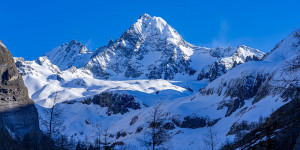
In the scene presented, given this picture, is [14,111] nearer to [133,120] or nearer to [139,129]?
[139,129]

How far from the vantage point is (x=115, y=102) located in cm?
17850

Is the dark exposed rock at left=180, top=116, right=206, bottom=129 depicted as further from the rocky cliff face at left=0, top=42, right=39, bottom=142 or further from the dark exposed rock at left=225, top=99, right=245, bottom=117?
the rocky cliff face at left=0, top=42, right=39, bottom=142

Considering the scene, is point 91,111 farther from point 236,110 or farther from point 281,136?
point 281,136

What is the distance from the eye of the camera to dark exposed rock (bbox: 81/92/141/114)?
174 metres

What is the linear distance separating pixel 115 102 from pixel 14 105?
121944mm

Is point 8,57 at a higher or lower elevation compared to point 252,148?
higher

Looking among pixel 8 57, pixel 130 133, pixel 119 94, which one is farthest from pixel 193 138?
pixel 119 94

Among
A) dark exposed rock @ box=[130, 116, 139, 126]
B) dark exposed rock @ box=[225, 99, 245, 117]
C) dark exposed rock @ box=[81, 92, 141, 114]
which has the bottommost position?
dark exposed rock @ box=[225, 99, 245, 117]

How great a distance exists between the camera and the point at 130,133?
Answer: 323 feet

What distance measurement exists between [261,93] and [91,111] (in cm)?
12187

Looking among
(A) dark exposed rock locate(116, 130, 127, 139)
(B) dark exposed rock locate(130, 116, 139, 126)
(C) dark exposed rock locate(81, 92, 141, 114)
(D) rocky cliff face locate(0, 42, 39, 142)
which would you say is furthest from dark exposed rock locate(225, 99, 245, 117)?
(C) dark exposed rock locate(81, 92, 141, 114)

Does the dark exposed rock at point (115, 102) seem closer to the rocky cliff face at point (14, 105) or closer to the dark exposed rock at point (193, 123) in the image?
the dark exposed rock at point (193, 123)

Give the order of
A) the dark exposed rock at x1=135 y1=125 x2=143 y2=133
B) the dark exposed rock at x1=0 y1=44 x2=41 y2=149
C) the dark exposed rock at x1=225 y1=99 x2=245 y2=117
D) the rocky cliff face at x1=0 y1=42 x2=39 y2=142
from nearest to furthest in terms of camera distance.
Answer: the dark exposed rock at x1=0 y1=44 x2=41 y2=149
the rocky cliff face at x1=0 y1=42 x2=39 y2=142
the dark exposed rock at x1=225 y1=99 x2=245 y2=117
the dark exposed rock at x1=135 y1=125 x2=143 y2=133

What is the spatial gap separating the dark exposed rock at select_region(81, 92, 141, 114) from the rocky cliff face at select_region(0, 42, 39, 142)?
11243cm
